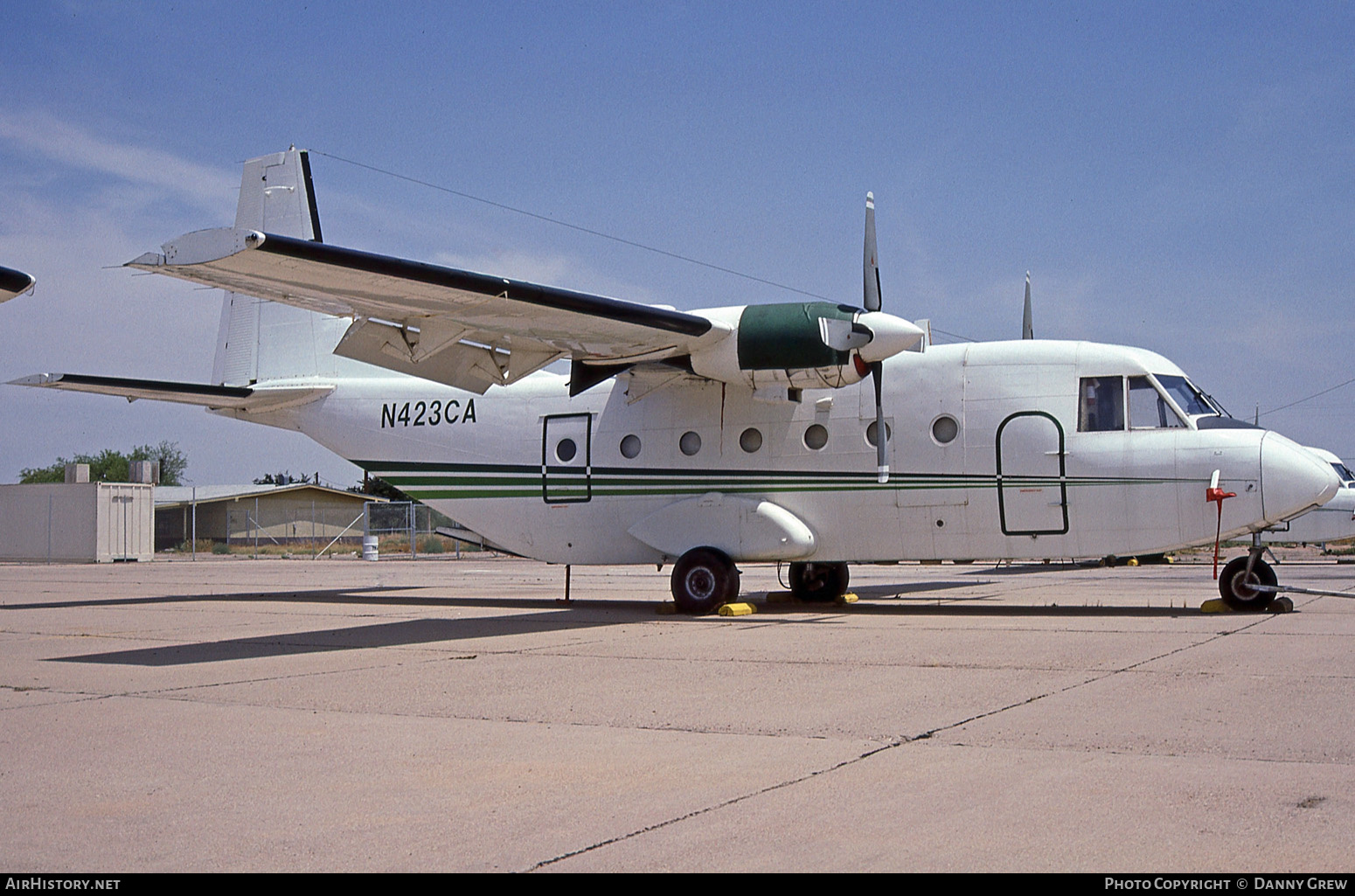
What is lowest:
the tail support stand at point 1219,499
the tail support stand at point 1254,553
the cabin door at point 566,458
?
the tail support stand at point 1254,553

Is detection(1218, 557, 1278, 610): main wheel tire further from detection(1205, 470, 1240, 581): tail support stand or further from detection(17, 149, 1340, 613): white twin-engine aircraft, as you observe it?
detection(1205, 470, 1240, 581): tail support stand

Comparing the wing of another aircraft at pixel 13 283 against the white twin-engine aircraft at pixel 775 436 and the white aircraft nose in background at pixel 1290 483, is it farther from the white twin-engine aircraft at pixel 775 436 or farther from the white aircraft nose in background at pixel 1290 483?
the white aircraft nose in background at pixel 1290 483

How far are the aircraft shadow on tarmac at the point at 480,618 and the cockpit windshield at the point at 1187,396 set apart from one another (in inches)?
91.7

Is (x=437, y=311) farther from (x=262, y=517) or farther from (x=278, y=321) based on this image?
(x=262, y=517)

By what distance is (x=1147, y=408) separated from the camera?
1334cm

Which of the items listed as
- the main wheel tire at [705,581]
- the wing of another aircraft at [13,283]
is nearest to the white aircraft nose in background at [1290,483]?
the main wheel tire at [705,581]

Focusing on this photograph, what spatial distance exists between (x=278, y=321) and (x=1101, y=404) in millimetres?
12550

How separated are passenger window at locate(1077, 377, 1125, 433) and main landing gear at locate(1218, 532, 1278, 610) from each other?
1952mm

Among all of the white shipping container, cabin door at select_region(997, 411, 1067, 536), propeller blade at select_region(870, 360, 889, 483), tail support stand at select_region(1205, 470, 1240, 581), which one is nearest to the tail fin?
propeller blade at select_region(870, 360, 889, 483)

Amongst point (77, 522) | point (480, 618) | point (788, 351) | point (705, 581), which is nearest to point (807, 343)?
point (788, 351)

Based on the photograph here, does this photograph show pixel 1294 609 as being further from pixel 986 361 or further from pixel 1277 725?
pixel 1277 725

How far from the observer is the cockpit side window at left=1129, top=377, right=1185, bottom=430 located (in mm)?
13266

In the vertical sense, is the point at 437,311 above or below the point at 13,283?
above

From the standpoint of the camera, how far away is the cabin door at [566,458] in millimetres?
16062
